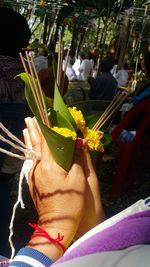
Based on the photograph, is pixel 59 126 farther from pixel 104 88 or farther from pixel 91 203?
pixel 104 88

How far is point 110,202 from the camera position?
444cm

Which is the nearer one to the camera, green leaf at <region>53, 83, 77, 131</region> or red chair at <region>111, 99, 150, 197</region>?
green leaf at <region>53, 83, 77, 131</region>

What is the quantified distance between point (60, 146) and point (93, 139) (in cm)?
11

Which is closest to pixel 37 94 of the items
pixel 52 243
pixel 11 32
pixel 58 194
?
pixel 58 194

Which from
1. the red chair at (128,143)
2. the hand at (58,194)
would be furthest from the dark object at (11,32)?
the red chair at (128,143)

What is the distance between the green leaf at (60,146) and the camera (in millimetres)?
1166

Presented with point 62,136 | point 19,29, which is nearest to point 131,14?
point 19,29

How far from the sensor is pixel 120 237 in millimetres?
740

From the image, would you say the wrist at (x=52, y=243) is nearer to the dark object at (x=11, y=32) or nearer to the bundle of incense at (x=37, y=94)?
the bundle of incense at (x=37, y=94)

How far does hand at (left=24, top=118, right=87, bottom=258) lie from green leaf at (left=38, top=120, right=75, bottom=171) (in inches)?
0.5

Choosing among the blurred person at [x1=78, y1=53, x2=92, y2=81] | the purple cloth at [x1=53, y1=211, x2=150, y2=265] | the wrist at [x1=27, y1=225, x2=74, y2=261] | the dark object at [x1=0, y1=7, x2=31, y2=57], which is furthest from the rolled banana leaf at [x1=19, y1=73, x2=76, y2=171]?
the blurred person at [x1=78, y1=53, x2=92, y2=81]

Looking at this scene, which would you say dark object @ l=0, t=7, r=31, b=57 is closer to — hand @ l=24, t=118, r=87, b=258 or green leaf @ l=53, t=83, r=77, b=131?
green leaf @ l=53, t=83, r=77, b=131

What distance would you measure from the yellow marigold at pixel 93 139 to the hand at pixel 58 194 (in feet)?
0.20

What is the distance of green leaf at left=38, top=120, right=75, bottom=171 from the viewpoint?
117cm
